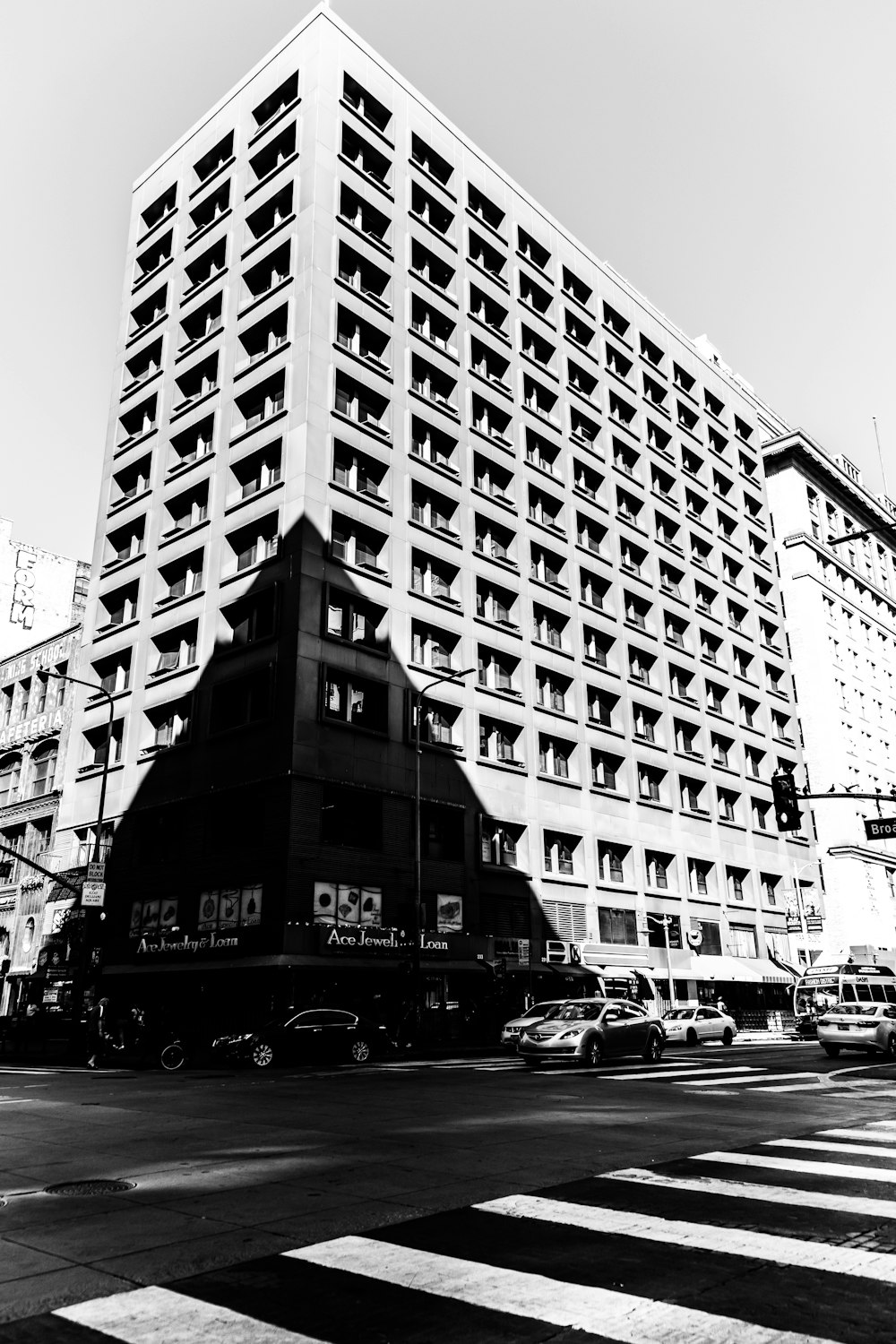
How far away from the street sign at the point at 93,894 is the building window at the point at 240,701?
8.42 metres

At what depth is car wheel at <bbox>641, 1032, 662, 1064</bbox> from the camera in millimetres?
26438

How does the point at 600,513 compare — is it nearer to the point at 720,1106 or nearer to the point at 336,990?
the point at 336,990

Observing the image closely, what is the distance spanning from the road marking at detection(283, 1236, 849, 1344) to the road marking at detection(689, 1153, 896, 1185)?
4532 mm

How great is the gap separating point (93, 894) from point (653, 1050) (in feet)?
60.0

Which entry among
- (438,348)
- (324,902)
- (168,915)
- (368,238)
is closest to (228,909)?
(324,902)

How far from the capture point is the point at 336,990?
35.3m

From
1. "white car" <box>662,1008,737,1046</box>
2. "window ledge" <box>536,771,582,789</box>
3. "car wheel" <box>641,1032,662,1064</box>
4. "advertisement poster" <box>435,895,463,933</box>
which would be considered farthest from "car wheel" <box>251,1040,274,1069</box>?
"window ledge" <box>536,771,582,789</box>

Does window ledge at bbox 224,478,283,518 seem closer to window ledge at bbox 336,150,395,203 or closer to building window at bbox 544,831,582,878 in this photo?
window ledge at bbox 336,150,395,203

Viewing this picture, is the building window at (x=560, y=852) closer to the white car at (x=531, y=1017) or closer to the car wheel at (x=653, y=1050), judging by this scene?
the white car at (x=531, y=1017)

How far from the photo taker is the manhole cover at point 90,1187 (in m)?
8.36

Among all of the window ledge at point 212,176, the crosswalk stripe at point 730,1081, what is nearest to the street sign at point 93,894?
the crosswalk stripe at point 730,1081

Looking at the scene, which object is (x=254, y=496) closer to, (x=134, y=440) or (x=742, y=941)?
(x=134, y=440)

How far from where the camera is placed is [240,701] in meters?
39.7

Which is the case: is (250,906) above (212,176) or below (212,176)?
below
